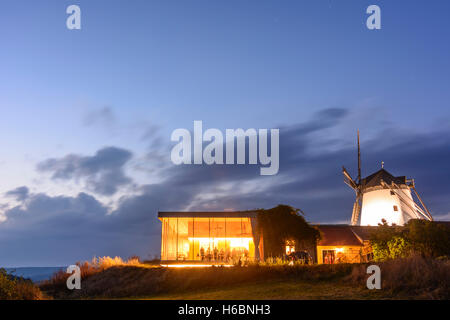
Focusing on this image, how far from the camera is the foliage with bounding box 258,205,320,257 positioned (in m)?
28.8

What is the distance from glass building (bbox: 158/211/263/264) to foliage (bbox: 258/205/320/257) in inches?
20.9

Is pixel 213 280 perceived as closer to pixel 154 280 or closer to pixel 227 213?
pixel 154 280

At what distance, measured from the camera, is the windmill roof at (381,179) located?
4506 centimetres

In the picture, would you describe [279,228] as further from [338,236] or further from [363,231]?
[363,231]

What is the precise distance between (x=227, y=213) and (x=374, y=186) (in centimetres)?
2278

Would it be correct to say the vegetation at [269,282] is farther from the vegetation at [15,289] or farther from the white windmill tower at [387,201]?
the white windmill tower at [387,201]

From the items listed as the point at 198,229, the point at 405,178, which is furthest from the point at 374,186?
the point at 198,229

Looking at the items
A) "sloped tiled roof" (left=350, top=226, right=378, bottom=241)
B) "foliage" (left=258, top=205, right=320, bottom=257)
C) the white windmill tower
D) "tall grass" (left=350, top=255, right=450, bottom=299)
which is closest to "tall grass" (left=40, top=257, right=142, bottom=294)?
"foliage" (left=258, top=205, right=320, bottom=257)

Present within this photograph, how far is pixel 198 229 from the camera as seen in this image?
28.4 m

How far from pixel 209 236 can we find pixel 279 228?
453 cm

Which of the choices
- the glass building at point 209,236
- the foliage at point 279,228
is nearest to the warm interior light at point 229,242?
the glass building at point 209,236

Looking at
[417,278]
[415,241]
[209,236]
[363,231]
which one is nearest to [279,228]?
[209,236]

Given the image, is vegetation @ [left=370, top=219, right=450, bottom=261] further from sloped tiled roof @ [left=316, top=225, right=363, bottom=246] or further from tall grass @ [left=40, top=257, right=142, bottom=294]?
tall grass @ [left=40, top=257, right=142, bottom=294]

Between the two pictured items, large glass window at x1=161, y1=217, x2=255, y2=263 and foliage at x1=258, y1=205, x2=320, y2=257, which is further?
foliage at x1=258, y1=205, x2=320, y2=257
